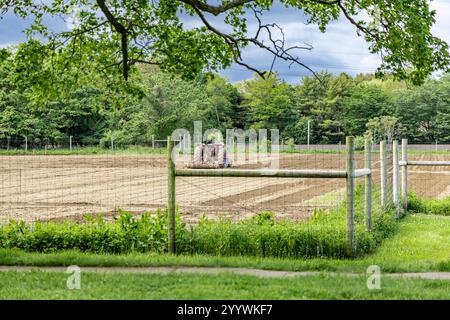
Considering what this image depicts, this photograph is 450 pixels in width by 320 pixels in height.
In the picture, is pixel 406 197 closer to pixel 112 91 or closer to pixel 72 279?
pixel 112 91

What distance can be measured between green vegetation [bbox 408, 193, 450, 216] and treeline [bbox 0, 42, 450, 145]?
127ft

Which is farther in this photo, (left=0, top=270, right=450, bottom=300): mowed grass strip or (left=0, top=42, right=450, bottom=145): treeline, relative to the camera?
(left=0, top=42, right=450, bottom=145): treeline

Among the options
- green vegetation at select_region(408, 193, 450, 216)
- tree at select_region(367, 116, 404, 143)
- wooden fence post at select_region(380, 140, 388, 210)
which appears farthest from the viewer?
tree at select_region(367, 116, 404, 143)

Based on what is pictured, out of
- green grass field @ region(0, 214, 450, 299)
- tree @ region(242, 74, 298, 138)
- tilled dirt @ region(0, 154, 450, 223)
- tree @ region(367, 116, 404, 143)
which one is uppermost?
tree @ region(242, 74, 298, 138)

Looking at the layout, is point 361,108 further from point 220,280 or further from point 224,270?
point 220,280

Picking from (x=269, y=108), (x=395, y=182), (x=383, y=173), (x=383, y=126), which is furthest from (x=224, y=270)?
(x=383, y=126)

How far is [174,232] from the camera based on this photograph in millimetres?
9156

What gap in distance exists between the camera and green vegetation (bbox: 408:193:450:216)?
51.2 ft

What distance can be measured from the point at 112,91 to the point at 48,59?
1792 millimetres

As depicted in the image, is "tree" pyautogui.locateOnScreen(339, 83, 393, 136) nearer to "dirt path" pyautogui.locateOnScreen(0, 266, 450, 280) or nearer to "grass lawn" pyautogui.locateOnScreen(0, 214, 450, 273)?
"grass lawn" pyautogui.locateOnScreen(0, 214, 450, 273)

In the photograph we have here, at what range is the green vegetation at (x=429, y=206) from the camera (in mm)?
15617

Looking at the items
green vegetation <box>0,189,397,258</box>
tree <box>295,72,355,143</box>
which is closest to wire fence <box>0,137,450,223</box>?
green vegetation <box>0,189,397,258</box>

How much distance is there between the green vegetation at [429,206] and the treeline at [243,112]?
3864 centimetres

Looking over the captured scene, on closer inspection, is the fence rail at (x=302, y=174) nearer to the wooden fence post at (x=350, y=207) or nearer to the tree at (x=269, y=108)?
the wooden fence post at (x=350, y=207)
